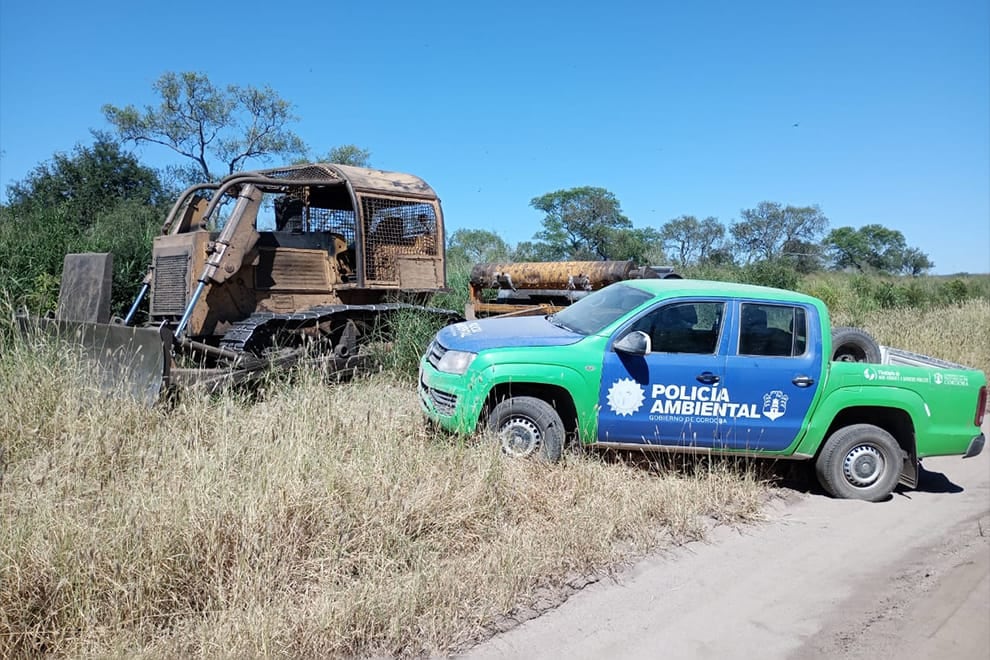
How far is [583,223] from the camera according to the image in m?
30.7

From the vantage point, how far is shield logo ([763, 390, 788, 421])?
5.66 metres

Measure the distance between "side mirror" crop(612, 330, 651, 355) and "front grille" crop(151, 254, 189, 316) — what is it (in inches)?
206

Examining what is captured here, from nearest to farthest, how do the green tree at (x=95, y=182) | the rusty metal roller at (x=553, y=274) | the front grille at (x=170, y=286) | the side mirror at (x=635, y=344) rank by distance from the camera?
the side mirror at (x=635, y=344), the front grille at (x=170, y=286), the rusty metal roller at (x=553, y=274), the green tree at (x=95, y=182)

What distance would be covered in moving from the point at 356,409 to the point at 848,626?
4.12m

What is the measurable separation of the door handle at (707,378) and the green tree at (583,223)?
21425mm

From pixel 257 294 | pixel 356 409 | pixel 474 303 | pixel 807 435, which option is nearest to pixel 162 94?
pixel 474 303

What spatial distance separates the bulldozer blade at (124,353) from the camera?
21.1 feet

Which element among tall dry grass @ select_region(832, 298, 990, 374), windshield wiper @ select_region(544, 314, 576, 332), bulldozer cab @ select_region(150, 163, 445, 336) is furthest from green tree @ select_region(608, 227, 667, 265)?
windshield wiper @ select_region(544, 314, 576, 332)

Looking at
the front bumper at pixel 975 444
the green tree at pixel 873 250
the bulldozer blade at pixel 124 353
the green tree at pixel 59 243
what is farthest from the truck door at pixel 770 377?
the green tree at pixel 873 250

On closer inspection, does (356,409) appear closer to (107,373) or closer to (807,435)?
(107,373)

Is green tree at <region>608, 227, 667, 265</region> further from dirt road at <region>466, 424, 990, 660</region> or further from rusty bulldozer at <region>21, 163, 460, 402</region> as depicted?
dirt road at <region>466, 424, 990, 660</region>

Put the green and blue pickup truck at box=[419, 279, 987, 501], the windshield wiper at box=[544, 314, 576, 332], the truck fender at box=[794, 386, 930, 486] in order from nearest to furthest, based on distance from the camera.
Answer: the green and blue pickup truck at box=[419, 279, 987, 501]
the truck fender at box=[794, 386, 930, 486]
the windshield wiper at box=[544, 314, 576, 332]

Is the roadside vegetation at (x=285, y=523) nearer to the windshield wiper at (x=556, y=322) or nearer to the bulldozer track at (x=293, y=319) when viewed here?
the windshield wiper at (x=556, y=322)

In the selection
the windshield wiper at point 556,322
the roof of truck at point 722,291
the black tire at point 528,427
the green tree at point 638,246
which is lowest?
the black tire at point 528,427
